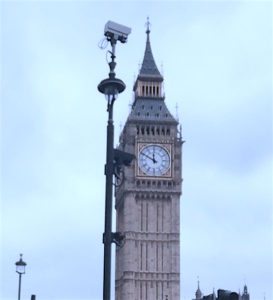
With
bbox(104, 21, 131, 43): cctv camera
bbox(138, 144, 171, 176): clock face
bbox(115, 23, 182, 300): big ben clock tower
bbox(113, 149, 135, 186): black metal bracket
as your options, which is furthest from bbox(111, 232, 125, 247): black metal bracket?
bbox(138, 144, 171, 176): clock face

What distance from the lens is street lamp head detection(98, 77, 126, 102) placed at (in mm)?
11727

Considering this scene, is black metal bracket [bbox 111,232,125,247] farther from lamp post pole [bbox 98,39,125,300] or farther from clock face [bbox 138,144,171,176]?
clock face [bbox 138,144,171,176]

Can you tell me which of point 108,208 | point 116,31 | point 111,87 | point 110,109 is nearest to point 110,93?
point 111,87

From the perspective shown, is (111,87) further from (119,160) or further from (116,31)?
(119,160)

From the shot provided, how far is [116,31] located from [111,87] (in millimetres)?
790

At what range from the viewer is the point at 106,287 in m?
10.9

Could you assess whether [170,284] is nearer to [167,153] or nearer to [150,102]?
[167,153]

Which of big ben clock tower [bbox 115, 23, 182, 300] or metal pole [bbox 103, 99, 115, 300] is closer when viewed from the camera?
metal pole [bbox 103, 99, 115, 300]

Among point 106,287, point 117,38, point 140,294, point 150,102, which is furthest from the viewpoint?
point 150,102

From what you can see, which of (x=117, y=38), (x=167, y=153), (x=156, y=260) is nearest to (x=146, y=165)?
(x=167, y=153)

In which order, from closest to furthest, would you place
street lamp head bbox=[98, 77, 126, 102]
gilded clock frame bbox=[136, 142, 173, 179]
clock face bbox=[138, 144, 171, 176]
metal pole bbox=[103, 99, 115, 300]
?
metal pole bbox=[103, 99, 115, 300] < street lamp head bbox=[98, 77, 126, 102] < gilded clock frame bbox=[136, 142, 173, 179] < clock face bbox=[138, 144, 171, 176]

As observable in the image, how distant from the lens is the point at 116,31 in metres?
11.8

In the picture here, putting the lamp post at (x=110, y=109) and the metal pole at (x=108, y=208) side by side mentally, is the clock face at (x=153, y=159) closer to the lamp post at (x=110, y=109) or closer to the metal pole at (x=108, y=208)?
the lamp post at (x=110, y=109)

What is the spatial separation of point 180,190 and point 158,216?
3.55 m
